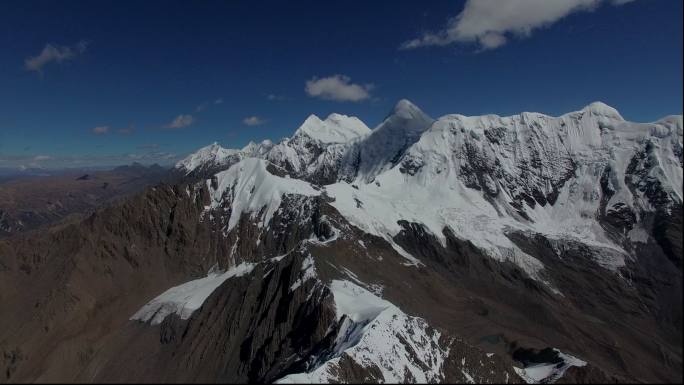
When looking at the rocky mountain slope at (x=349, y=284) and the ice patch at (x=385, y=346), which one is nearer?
the ice patch at (x=385, y=346)

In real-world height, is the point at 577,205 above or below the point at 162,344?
above

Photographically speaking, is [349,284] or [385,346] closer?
[385,346]

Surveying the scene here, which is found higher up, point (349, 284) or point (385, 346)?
point (349, 284)

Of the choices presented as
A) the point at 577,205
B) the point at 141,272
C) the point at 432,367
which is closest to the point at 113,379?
the point at 432,367

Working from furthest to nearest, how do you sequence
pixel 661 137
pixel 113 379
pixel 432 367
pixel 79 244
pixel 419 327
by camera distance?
pixel 661 137, pixel 79 244, pixel 419 327, pixel 432 367, pixel 113 379

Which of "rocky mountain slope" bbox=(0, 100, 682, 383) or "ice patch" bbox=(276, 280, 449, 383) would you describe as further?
"rocky mountain slope" bbox=(0, 100, 682, 383)

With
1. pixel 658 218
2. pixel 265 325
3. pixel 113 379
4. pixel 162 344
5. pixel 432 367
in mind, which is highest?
pixel 658 218

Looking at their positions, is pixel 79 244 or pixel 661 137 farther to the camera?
pixel 661 137

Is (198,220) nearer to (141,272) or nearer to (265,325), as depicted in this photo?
(141,272)
